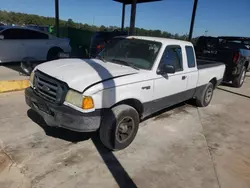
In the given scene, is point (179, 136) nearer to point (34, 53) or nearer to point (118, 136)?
point (118, 136)

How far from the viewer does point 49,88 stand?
3318 millimetres

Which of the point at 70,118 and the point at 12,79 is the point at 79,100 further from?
the point at 12,79

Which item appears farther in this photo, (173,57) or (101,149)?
(173,57)

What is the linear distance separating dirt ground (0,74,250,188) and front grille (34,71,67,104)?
2.69 ft

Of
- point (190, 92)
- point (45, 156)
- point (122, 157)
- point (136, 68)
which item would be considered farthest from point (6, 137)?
point (190, 92)

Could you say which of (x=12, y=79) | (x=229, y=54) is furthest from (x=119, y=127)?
(x=229, y=54)

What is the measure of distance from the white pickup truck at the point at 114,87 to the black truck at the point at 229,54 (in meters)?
4.30

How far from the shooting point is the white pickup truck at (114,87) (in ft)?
10.1

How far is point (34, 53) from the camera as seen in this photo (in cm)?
949

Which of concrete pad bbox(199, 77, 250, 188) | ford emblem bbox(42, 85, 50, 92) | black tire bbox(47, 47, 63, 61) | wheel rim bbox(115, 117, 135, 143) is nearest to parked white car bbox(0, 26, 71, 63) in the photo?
black tire bbox(47, 47, 63, 61)

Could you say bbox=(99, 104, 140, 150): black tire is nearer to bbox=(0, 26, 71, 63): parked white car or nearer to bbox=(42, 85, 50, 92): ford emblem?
Result: bbox=(42, 85, 50, 92): ford emblem

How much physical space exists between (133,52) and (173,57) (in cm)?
82

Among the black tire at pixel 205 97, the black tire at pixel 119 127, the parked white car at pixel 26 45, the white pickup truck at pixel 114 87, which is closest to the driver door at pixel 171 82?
the white pickup truck at pixel 114 87

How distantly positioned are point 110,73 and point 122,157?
4.28 feet
